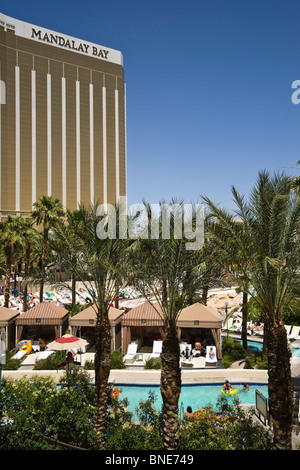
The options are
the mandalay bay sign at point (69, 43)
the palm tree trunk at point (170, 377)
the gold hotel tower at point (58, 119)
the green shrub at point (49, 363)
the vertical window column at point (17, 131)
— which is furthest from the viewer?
the mandalay bay sign at point (69, 43)

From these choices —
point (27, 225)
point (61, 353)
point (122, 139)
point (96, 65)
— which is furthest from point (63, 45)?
point (61, 353)

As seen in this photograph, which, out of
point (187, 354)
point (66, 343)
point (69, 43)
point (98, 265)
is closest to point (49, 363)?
point (66, 343)

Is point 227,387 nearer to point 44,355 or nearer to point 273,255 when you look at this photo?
point 273,255

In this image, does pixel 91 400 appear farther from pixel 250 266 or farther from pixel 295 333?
pixel 295 333

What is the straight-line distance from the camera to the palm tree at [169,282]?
898cm

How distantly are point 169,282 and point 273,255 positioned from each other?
276 centimetres

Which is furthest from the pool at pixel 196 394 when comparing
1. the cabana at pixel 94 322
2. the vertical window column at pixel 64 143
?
the vertical window column at pixel 64 143

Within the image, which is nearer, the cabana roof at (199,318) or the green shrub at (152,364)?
the green shrub at (152,364)

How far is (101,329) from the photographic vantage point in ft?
34.5

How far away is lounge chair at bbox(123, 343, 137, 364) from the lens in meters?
17.7

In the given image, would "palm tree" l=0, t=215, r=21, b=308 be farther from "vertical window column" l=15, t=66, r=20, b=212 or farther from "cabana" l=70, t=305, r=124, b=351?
"vertical window column" l=15, t=66, r=20, b=212

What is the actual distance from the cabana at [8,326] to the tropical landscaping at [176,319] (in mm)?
10122

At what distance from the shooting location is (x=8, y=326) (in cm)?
1925

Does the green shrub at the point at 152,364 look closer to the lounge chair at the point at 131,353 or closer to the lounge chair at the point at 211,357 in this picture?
the lounge chair at the point at 131,353
